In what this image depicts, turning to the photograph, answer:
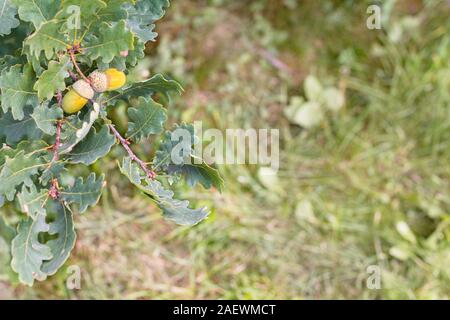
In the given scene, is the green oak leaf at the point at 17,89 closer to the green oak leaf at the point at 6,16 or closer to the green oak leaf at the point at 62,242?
the green oak leaf at the point at 6,16

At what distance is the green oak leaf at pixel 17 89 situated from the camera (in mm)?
995

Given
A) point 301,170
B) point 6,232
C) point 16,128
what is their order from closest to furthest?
point 16,128
point 6,232
point 301,170

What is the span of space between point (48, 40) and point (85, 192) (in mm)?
255

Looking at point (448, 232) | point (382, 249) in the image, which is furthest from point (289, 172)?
point (448, 232)

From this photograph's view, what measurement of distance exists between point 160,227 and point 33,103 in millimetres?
1085

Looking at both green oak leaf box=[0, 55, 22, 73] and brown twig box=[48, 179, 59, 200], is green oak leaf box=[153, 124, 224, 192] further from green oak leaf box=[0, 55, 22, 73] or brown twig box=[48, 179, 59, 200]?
green oak leaf box=[0, 55, 22, 73]

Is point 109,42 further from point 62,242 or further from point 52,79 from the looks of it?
point 62,242

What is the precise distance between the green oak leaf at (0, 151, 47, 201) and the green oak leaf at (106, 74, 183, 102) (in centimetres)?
18

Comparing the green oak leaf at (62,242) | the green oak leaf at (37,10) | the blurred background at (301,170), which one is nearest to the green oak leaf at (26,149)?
Answer: the green oak leaf at (62,242)

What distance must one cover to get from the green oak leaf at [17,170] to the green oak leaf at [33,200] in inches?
0.7

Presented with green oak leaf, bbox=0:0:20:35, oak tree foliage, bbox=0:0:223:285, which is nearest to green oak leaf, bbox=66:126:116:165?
oak tree foliage, bbox=0:0:223:285

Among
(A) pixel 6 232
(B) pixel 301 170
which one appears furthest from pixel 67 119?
(B) pixel 301 170

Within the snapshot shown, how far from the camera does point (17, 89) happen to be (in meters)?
1.01
